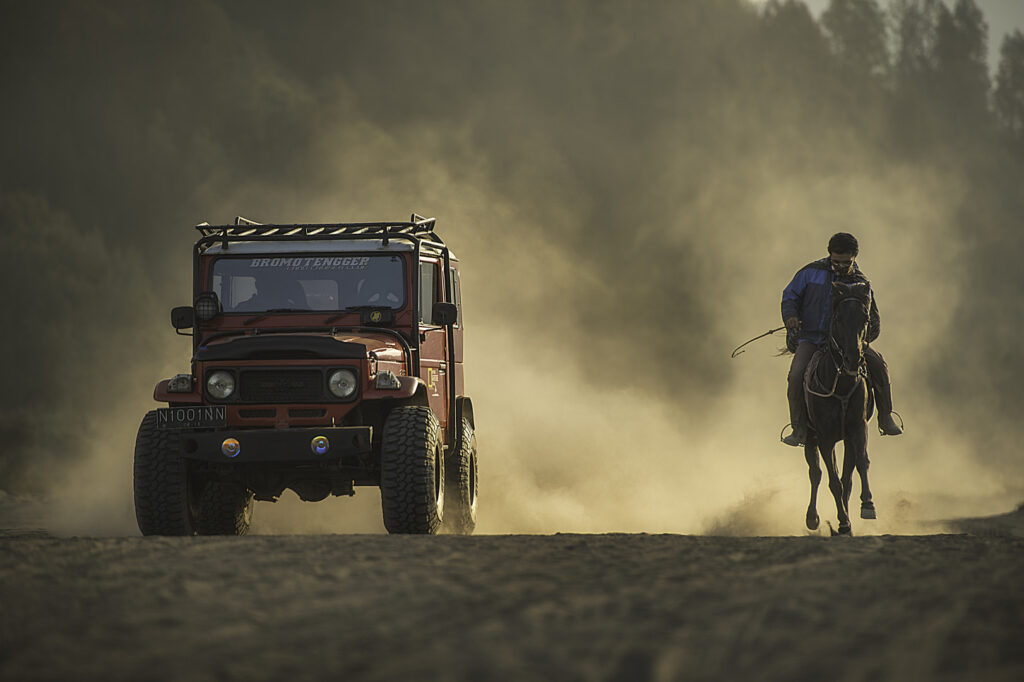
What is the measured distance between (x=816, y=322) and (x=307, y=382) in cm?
490

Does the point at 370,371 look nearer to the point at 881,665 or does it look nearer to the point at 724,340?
the point at 881,665

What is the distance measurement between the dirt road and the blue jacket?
4.40 m

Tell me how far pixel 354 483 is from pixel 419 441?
1.08m

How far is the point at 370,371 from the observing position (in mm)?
10422

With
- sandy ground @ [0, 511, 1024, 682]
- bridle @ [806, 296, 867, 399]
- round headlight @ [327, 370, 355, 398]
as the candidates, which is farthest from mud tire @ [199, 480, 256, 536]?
bridle @ [806, 296, 867, 399]

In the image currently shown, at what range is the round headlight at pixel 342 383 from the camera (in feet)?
33.9

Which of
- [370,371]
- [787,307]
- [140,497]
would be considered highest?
[787,307]

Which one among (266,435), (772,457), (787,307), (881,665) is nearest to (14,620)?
(881,665)

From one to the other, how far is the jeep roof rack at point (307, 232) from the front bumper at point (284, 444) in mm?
2452

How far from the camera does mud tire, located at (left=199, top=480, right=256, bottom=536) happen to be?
11.7 metres

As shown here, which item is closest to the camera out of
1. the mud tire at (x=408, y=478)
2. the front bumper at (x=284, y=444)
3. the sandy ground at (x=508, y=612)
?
the sandy ground at (x=508, y=612)

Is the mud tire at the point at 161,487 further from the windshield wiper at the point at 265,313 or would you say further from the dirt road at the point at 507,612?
the dirt road at the point at 507,612

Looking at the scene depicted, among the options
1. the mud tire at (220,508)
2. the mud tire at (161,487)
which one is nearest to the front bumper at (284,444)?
the mud tire at (161,487)

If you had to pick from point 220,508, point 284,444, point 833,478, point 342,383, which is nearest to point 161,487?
point 284,444
